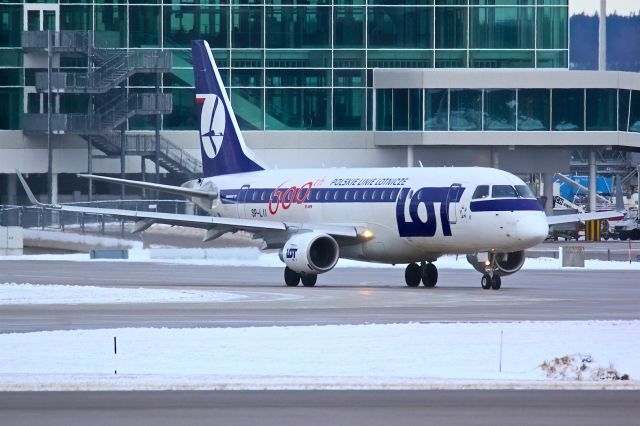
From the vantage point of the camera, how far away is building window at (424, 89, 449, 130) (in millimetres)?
83875

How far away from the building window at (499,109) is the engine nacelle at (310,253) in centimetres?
4009

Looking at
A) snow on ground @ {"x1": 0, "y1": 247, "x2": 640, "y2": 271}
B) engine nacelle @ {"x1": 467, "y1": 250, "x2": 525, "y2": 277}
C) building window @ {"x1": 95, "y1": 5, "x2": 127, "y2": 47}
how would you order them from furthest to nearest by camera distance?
building window @ {"x1": 95, "y1": 5, "x2": 127, "y2": 47} < snow on ground @ {"x1": 0, "y1": 247, "x2": 640, "y2": 271} < engine nacelle @ {"x1": 467, "y1": 250, "x2": 525, "y2": 277}

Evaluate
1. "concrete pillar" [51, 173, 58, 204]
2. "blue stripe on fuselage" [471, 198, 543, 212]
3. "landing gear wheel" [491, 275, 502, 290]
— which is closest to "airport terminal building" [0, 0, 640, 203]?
"concrete pillar" [51, 173, 58, 204]

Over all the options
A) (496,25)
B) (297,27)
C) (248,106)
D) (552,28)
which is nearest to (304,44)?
(297,27)

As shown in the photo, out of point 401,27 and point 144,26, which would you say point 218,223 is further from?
point 401,27

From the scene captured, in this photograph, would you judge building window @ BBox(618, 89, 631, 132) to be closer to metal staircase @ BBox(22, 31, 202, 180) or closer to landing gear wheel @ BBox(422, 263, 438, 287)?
metal staircase @ BBox(22, 31, 202, 180)

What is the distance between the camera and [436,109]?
276 ft

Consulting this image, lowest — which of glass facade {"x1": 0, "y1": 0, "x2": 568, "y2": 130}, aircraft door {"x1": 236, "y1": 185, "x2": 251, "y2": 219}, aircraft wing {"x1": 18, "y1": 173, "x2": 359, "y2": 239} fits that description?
aircraft wing {"x1": 18, "y1": 173, "x2": 359, "y2": 239}

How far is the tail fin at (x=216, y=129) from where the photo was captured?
5300 cm

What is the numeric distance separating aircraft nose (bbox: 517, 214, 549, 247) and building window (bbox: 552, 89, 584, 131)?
141 feet

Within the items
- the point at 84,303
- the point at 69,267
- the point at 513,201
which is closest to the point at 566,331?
the point at 84,303

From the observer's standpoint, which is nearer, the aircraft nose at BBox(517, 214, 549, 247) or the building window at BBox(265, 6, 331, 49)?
the aircraft nose at BBox(517, 214, 549, 247)

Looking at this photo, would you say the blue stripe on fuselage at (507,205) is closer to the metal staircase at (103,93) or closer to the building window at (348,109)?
the metal staircase at (103,93)

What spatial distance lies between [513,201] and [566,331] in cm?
1619
